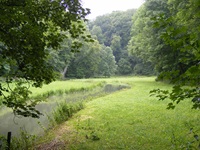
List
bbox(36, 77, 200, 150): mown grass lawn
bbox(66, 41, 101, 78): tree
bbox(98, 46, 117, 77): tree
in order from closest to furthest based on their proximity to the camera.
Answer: bbox(36, 77, 200, 150): mown grass lawn, bbox(66, 41, 101, 78): tree, bbox(98, 46, 117, 77): tree

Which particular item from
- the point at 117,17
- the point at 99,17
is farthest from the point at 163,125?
the point at 99,17

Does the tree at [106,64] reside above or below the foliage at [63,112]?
above

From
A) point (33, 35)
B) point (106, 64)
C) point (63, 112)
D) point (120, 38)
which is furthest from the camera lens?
point (120, 38)

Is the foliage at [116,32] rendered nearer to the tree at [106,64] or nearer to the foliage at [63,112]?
the tree at [106,64]

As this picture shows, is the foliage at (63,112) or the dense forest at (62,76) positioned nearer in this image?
the dense forest at (62,76)

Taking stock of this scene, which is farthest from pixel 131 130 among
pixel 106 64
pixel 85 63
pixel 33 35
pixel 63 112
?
pixel 106 64

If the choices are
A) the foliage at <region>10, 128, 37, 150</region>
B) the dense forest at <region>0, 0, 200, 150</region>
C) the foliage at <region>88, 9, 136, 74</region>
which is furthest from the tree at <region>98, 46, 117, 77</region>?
the foliage at <region>10, 128, 37, 150</region>

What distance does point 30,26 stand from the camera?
3.54 m

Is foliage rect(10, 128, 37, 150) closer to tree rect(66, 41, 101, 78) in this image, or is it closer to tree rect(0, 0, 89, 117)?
tree rect(0, 0, 89, 117)

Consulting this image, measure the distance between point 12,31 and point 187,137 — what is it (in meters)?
5.88

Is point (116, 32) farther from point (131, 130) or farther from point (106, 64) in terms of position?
point (131, 130)

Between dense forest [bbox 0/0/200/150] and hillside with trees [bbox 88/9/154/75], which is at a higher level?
hillside with trees [bbox 88/9/154/75]

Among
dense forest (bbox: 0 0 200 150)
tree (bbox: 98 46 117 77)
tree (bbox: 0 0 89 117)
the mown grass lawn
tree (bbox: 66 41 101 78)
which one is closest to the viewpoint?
dense forest (bbox: 0 0 200 150)

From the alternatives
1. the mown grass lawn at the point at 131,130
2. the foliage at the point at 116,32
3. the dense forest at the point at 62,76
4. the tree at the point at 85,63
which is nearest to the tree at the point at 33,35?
the dense forest at the point at 62,76
